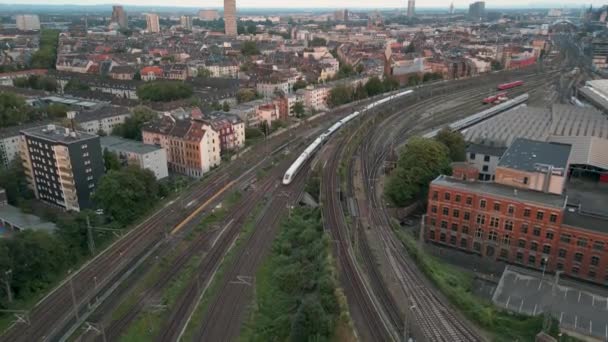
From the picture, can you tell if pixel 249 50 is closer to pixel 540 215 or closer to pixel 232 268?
pixel 232 268

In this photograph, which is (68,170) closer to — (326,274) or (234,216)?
(234,216)

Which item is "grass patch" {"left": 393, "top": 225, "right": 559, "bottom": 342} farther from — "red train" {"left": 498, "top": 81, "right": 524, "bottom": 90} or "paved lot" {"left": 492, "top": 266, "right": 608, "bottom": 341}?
"red train" {"left": 498, "top": 81, "right": 524, "bottom": 90}

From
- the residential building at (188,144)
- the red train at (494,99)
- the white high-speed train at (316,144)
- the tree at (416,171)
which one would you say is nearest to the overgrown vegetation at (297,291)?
the tree at (416,171)

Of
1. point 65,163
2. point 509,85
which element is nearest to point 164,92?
point 65,163

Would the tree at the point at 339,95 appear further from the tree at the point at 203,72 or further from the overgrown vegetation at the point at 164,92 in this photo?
the tree at the point at 203,72

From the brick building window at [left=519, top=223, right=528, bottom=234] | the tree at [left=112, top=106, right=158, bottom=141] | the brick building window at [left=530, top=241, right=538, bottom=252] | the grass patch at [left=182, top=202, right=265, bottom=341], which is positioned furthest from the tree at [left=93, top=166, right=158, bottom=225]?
the brick building window at [left=530, top=241, right=538, bottom=252]
